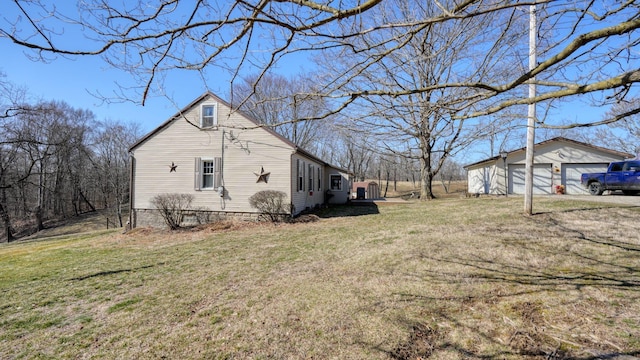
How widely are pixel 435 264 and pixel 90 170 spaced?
36365 millimetres

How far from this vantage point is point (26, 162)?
25422 millimetres

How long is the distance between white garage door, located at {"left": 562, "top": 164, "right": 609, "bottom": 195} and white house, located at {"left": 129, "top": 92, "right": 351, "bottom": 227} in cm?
1636

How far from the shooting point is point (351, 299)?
12.9ft

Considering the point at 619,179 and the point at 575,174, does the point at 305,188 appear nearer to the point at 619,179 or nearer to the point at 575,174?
the point at 619,179

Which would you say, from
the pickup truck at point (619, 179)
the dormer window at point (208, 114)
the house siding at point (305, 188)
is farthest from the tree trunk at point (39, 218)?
the pickup truck at point (619, 179)

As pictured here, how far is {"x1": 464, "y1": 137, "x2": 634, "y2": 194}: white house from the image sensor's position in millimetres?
17328

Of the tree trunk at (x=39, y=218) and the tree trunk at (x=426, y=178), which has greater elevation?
the tree trunk at (x=426, y=178)

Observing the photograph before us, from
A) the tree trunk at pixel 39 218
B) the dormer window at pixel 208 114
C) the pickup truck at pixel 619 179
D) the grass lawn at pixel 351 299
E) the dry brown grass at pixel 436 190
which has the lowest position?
the tree trunk at pixel 39 218

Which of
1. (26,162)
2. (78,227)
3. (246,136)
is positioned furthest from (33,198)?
(246,136)

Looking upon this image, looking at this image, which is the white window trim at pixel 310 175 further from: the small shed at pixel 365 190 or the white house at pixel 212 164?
the small shed at pixel 365 190

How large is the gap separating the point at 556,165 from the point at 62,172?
37.7 meters

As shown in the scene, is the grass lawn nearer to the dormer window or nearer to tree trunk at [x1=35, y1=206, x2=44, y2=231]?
the dormer window

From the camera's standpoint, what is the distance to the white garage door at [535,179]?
18.1 meters

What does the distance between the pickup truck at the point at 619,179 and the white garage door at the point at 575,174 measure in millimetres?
2213
